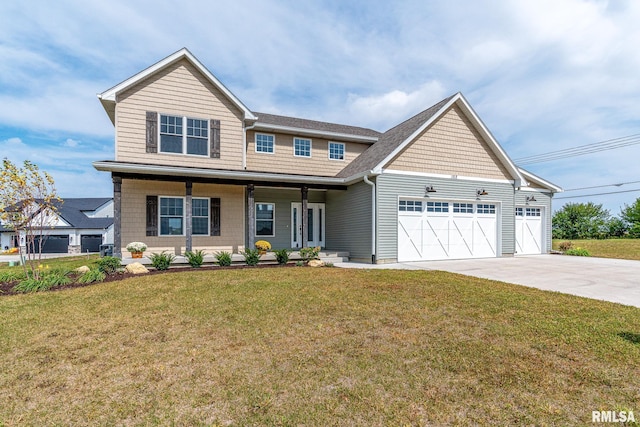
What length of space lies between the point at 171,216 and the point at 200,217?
1.09m

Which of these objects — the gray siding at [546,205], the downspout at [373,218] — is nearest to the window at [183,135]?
the downspout at [373,218]

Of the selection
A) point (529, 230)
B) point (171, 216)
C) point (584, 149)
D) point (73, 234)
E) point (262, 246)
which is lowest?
point (73, 234)

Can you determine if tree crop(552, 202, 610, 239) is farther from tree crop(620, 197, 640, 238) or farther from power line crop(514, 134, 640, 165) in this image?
power line crop(514, 134, 640, 165)

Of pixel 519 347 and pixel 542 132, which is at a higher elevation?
pixel 542 132

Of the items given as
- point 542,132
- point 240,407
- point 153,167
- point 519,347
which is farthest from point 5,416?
point 542,132

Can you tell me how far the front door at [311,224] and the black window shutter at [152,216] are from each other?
586 centimetres

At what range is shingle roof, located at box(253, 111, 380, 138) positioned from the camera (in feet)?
49.9

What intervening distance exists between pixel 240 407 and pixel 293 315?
2.57 meters

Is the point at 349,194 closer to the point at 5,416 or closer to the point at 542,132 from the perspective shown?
the point at 5,416

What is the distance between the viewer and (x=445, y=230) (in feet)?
45.5

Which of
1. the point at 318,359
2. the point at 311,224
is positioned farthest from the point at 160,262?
the point at 318,359

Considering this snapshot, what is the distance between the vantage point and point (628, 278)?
9.03 m

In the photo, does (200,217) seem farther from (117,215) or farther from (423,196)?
(423,196)

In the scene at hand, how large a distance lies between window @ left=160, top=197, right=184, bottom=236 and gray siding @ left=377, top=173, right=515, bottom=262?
7.91 metres
